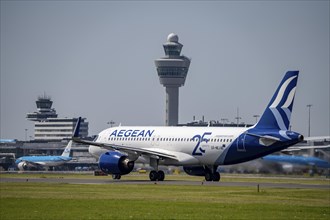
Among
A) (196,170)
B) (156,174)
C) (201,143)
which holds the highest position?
(201,143)

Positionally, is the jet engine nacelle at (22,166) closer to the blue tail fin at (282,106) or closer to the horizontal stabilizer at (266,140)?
the blue tail fin at (282,106)

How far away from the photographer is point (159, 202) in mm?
48125

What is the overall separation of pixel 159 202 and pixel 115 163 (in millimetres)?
27710

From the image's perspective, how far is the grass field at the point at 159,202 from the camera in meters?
40.3

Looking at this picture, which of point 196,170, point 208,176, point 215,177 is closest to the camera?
point 215,177

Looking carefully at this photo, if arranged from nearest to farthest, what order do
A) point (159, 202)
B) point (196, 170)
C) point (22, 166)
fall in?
point (159, 202) < point (196, 170) < point (22, 166)

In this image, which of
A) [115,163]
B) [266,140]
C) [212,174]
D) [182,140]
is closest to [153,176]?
[115,163]

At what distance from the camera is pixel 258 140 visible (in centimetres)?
7175

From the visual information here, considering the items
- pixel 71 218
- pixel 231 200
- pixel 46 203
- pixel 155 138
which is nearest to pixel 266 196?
pixel 231 200

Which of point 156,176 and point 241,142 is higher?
point 241,142

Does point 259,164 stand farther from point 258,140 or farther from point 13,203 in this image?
point 13,203

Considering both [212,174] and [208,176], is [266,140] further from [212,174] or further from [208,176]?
[208,176]

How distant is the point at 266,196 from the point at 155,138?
27.6m

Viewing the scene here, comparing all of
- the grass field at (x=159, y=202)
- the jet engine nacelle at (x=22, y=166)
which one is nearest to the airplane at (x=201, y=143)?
the grass field at (x=159, y=202)
